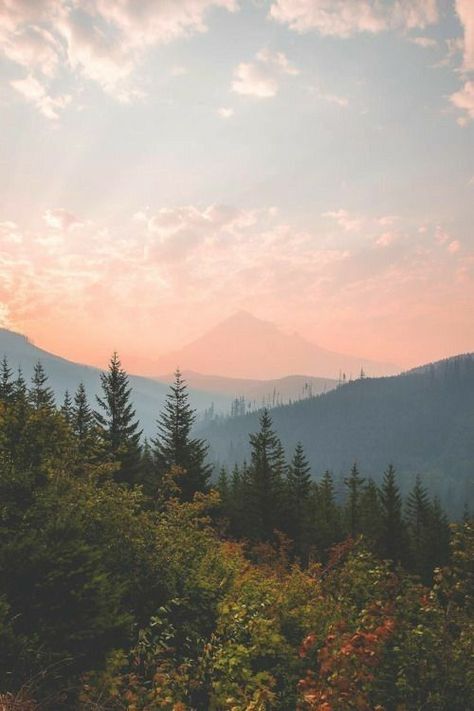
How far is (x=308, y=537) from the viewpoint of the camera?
48188 mm

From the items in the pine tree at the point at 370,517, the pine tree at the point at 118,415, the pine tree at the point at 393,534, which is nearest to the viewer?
the pine tree at the point at 118,415

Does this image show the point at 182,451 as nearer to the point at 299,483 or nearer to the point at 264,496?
the point at 264,496

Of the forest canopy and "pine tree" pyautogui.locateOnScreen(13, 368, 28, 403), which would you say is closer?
the forest canopy

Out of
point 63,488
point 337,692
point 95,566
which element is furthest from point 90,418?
point 337,692

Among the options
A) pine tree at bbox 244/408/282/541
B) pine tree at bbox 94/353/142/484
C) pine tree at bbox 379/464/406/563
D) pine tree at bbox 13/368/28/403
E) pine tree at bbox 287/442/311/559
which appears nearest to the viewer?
pine tree at bbox 13/368/28/403

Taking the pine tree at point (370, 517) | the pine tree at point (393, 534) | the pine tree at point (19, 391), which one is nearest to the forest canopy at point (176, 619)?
the pine tree at point (19, 391)

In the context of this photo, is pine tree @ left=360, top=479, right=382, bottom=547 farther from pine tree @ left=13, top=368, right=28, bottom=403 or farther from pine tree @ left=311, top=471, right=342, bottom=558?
pine tree @ left=13, top=368, right=28, bottom=403

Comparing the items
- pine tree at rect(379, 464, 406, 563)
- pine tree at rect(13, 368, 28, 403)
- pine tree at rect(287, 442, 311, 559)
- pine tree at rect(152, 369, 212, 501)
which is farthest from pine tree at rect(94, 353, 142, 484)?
pine tree at rect(379, 464, 406, 563)

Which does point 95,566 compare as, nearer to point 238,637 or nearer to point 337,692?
point 238,637

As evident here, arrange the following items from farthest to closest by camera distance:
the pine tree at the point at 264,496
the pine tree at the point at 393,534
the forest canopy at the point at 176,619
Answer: the pine tree at the point at 393,534, the pine tree at the point at 264,496, the forest canopy at the point at 176,619

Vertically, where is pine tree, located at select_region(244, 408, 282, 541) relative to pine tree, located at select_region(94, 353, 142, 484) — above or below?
below

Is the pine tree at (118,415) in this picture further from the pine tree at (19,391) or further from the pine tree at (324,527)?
the pine tree at (324,527)

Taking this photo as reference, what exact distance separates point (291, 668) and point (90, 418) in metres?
30.0

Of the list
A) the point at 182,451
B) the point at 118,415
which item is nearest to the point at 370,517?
the point at 182,451
